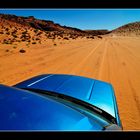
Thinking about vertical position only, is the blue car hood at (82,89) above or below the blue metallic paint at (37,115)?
below

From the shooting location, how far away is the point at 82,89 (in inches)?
131

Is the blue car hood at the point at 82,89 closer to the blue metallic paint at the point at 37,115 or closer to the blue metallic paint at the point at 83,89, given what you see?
the blue metallic paint at the point at 83,89

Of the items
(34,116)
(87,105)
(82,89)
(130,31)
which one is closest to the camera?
(34,116)

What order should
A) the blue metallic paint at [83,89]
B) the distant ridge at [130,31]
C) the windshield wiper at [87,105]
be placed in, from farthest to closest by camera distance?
the distant ridge at [130,31], the blue metallic paint at [83,89], the windshield wiper at [87,105]

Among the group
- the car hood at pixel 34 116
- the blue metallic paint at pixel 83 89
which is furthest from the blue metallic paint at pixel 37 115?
the blue metallic paint at pixel 83 89

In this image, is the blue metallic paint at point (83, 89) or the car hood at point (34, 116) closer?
the car hood at point (34, 116)

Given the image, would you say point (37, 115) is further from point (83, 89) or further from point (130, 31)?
point (130, 31)

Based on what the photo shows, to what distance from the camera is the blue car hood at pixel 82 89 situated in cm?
293

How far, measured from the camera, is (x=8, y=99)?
1.90 meters

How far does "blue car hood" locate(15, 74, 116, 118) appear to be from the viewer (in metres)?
2.93

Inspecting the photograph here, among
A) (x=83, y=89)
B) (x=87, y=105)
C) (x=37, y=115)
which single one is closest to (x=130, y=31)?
(x=83, y=89)

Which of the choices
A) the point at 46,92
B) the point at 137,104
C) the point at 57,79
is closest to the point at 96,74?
the point at 137,104
